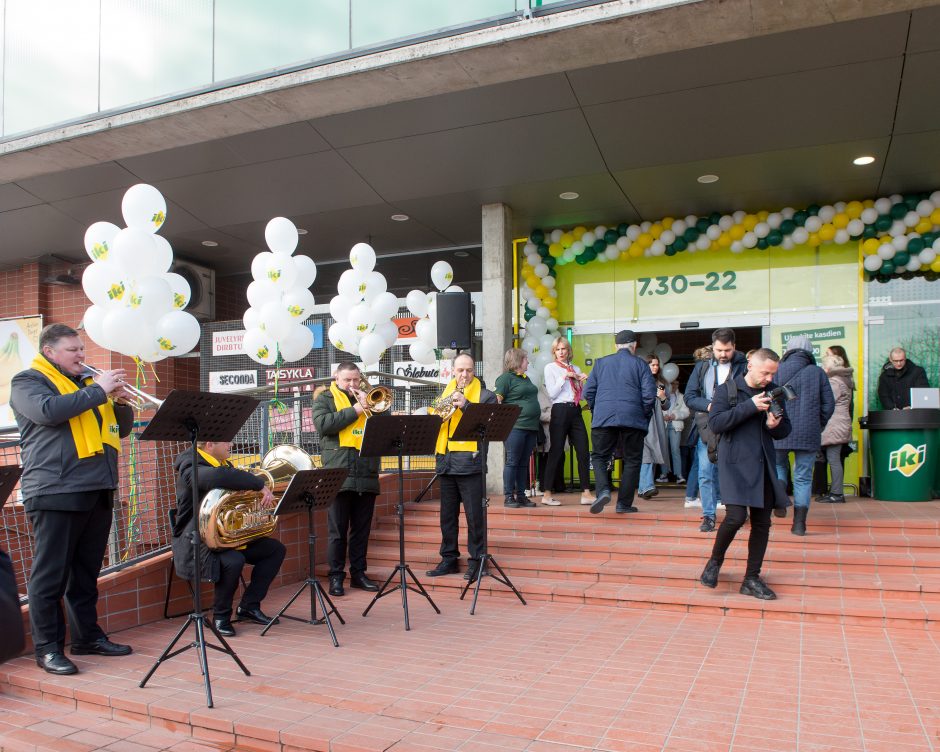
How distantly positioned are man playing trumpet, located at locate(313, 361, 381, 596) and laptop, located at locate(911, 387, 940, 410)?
5983 millimetres

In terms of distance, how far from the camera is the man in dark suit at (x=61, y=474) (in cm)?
434

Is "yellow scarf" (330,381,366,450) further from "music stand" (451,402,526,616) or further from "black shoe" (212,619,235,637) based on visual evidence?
"black shoe" (212,619,235,637)

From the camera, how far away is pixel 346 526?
6367 mm

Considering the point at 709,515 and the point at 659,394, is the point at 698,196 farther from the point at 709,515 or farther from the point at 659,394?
the point at 709,515

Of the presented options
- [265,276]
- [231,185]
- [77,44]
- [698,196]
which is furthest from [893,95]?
[77,44]

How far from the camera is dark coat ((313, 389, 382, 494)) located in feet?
19.9

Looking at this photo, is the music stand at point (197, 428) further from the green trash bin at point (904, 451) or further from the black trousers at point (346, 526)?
the green trash bin at point (904, 451)

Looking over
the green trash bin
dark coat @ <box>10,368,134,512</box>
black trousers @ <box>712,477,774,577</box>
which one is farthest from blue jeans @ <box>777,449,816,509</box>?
dark coat @ <box>10,368,134,512</box>

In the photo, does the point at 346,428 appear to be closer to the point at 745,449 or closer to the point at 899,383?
the point at 745,449

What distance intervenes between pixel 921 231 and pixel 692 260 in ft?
8.40

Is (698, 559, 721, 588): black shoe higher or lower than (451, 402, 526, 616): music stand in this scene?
lower

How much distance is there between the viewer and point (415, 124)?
7.55 meters

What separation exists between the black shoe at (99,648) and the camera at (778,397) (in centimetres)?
438

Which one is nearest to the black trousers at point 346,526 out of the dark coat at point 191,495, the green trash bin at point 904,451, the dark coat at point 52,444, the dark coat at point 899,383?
the dark coat at point 191,495
